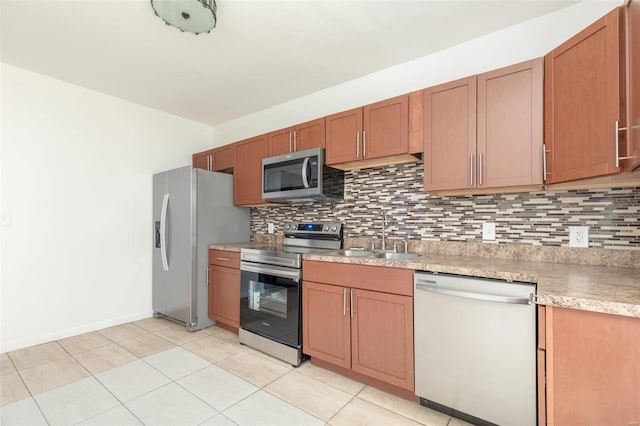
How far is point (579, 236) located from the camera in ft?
5.75

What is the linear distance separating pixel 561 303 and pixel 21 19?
141 inches

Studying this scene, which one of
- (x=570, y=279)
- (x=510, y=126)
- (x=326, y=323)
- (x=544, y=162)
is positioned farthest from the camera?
(x=326, y=323)

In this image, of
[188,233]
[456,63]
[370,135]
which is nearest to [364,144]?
[370,135]

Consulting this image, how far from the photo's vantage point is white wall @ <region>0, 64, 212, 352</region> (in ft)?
8.66

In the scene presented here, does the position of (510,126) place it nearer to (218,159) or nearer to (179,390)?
(179,390)

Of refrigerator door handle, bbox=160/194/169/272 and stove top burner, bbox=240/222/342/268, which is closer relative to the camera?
stove top burner, bbox=240/222/342/268

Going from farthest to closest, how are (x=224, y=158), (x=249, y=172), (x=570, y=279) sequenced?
(x=224, y=158)
(x=249, y=172)
(x=570, y=279)

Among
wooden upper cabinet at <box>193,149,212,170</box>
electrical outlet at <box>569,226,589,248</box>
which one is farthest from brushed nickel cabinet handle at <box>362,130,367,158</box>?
wooden upper cabinet at <box>193,149,212,170</box>

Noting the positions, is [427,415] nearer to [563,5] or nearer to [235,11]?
[563,5]

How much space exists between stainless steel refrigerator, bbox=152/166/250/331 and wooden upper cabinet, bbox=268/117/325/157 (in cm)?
79

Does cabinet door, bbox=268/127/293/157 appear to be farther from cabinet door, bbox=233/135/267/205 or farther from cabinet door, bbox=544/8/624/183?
cabinet door, bbox=544/8/624/183

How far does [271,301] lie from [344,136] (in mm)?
1557

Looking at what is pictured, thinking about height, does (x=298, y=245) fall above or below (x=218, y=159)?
below

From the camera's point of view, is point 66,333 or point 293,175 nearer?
point 293,175
